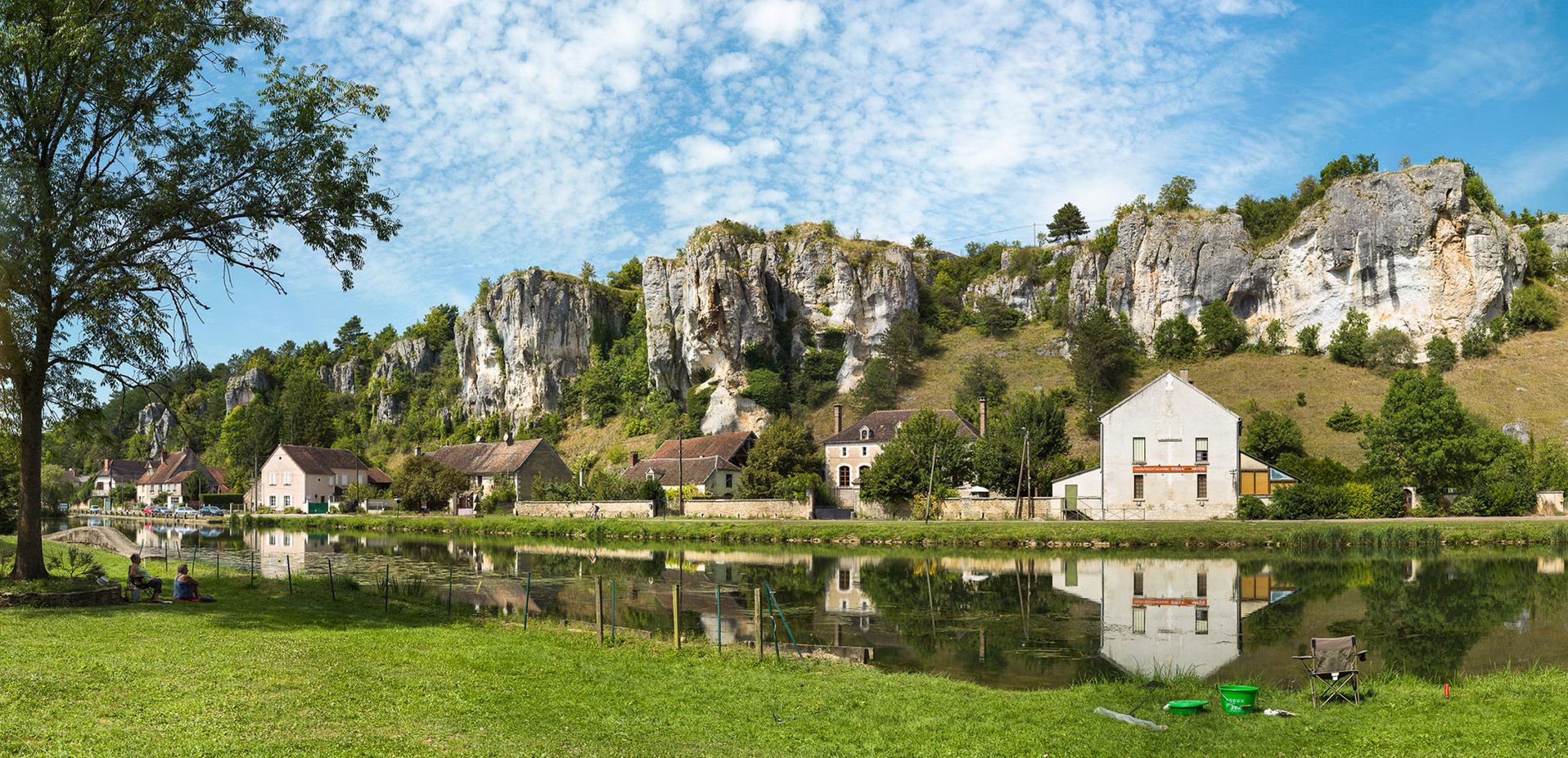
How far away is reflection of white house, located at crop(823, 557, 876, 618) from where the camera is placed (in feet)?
68.8

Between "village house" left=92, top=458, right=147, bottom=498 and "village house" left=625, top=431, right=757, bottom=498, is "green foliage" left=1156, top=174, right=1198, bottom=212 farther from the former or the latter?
"village house" left=92, top=458, right=147, bottom=498

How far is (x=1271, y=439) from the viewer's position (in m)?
50.6

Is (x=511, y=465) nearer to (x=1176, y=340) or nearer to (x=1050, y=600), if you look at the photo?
(x=1176, y=340)

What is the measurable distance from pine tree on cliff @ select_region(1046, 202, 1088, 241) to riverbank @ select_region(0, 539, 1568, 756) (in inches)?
3794

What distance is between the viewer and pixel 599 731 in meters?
8.76

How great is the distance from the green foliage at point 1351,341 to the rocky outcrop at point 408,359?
91.4 m

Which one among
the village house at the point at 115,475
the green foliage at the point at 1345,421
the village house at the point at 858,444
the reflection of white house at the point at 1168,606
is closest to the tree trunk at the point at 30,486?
the reflection of white house at the point at 1168,606

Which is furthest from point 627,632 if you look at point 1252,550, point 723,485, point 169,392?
point 723,485

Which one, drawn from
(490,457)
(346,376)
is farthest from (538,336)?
(346,376)

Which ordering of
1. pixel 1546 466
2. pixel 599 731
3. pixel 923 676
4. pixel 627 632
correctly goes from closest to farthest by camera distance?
pixel 599 731, pixel 923 676, pixel 627 632, pixel 1546 466

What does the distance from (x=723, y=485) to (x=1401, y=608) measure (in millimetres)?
44653

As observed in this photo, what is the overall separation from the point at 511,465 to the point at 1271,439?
48.6 metres

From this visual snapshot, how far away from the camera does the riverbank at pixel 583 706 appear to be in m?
8.09

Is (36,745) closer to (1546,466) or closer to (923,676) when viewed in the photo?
(923,676)
